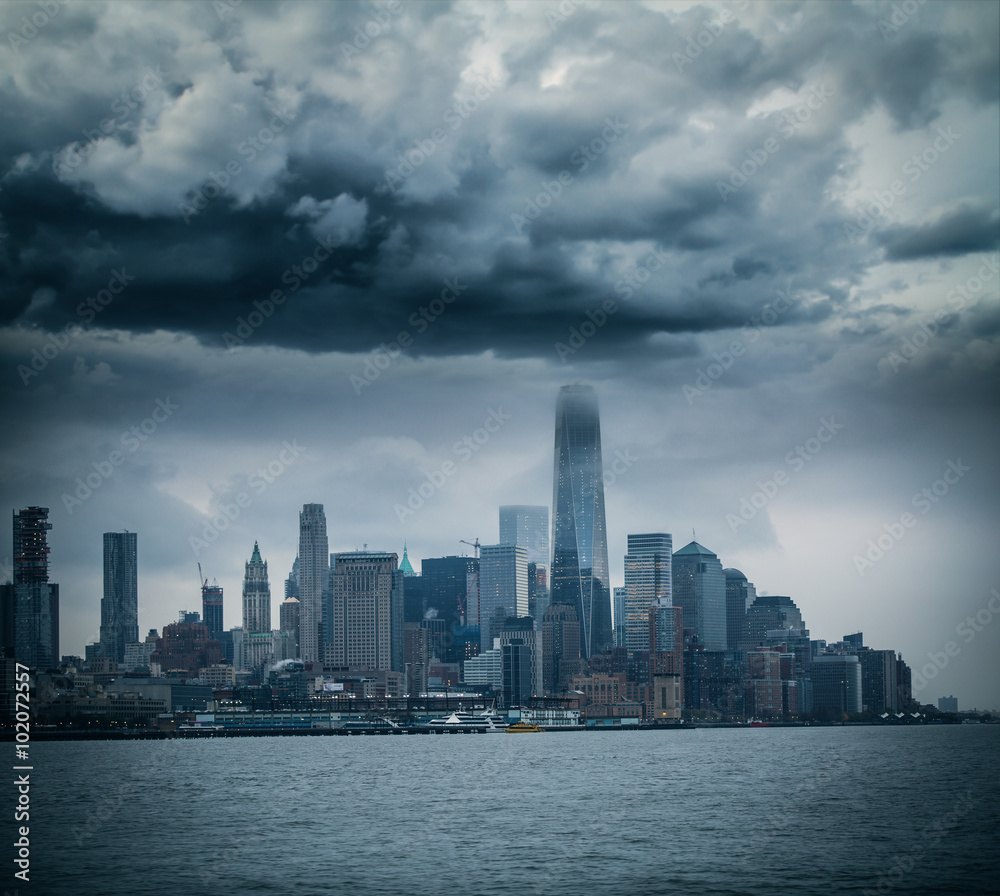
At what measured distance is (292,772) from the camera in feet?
510

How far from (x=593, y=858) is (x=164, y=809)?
150 feet

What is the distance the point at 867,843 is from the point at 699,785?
4640 cm

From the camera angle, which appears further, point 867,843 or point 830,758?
point 830,758

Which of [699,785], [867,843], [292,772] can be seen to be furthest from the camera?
[292,772]

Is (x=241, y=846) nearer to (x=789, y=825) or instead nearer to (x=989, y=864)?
(x=789, y=825)

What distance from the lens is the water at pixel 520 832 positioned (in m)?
69.7

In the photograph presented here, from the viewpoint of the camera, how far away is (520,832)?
88688 millimetres

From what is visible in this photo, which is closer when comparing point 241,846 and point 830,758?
point 241,846

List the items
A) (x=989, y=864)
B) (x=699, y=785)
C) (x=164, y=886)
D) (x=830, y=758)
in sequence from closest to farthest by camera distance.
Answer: (x=164, y=886)
(x=989, y=864)
(x=699, y=785)
(x=830, y=758)

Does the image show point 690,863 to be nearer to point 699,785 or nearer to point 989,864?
point 989,864

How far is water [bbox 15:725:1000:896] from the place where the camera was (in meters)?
69.7

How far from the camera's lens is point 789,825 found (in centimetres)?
9106

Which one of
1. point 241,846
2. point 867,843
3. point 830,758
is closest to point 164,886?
point 241,846

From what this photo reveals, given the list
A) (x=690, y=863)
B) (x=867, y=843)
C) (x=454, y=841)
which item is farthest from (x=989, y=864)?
(x=454, y=841)
